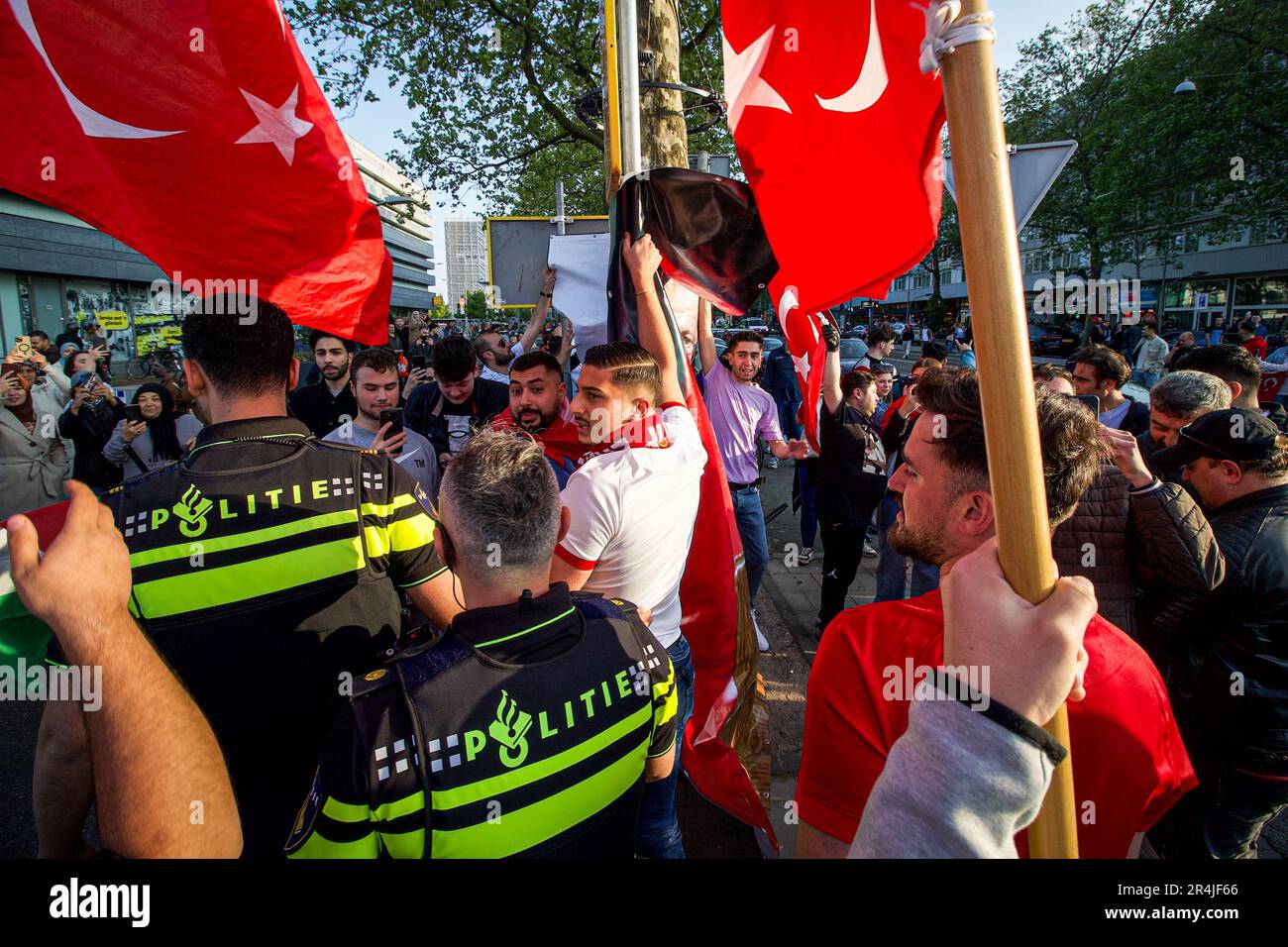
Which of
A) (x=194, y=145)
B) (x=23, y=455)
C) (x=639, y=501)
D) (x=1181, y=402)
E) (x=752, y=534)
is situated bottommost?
(x=752, y=534)

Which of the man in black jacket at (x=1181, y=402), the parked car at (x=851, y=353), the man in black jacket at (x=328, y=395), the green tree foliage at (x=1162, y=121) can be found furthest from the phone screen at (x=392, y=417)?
the green tree foliage at (x=1162, y=121)

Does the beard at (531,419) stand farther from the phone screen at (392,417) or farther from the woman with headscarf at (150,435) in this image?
the woman with headscarf at (150,435)

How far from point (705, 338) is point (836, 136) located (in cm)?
229

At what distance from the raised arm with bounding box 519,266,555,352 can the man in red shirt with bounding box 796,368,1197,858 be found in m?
3.25

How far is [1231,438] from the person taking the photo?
2.37m

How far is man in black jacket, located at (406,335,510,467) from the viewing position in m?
4.55

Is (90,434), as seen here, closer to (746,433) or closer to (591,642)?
(746,433)

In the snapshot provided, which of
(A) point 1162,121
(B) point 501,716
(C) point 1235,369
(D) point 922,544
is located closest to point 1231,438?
(D) point 922,544

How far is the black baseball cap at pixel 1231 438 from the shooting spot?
2336 millimetres

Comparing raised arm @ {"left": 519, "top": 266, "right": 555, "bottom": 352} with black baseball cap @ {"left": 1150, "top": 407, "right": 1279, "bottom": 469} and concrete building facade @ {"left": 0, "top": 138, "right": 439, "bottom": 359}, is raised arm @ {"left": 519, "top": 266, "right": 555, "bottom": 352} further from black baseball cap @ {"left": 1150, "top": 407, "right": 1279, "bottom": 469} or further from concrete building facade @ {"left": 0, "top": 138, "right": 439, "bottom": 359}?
concrete building facade @ {"left": 0, "top": 138, "right": 439, "bottom": 359}

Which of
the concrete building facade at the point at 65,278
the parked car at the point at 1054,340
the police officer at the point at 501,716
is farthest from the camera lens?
the parked car at the point at 1054,340

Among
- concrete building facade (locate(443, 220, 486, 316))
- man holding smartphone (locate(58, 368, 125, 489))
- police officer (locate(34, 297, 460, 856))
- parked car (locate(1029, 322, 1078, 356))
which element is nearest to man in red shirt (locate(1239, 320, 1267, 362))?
police officer (locate(34, 297, 460, 856))

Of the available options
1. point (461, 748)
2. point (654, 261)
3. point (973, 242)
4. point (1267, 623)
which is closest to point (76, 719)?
point (461, 748)

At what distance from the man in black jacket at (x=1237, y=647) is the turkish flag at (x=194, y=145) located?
3.38 metres
